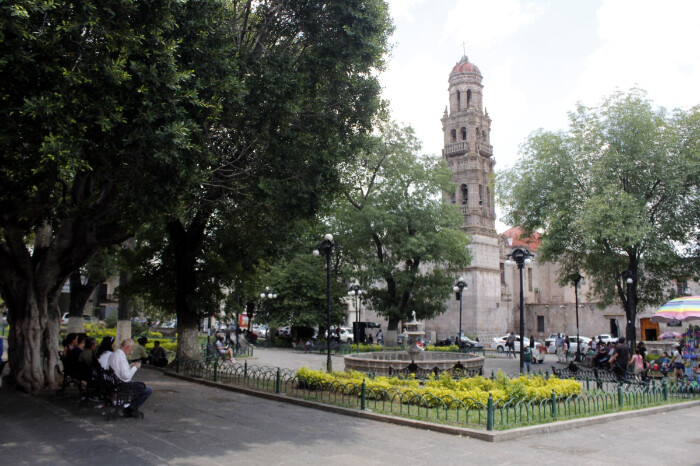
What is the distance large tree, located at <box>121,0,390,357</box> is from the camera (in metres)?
11.5

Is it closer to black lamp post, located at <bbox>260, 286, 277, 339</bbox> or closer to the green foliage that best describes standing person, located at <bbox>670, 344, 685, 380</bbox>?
the green foliage

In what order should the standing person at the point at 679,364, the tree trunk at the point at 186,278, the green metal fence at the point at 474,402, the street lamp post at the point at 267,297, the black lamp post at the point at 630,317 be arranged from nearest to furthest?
the green metal fence at the point at 474,402 → the tree trunk at the point at 186,278 → the standing person at the point at 679,364 → the black lamp post at the point at 630,317 → the street lamp post at the point at 267,297

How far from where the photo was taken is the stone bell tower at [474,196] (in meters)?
45.9

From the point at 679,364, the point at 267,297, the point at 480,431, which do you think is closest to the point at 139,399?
the point at 480,431

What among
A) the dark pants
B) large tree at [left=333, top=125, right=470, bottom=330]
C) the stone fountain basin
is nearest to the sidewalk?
the dark pants

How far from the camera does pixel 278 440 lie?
8422 millimetres

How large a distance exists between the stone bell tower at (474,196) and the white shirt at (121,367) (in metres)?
38.8

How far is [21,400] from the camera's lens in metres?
11.4

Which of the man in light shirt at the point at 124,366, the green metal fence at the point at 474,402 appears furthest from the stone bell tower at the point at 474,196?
the man in light shirt at the point at 124,366

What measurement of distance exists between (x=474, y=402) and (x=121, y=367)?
21.6 feet

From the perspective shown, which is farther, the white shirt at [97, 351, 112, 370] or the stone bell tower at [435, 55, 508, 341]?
the stone bell tower at [435, 55, 508, 341]

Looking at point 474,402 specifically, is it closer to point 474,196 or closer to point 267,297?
point 267,297

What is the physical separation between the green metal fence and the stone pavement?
1.77ft

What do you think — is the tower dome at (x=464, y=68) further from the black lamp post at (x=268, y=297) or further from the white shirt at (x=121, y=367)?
the white shirt at (x=121, y=367)
